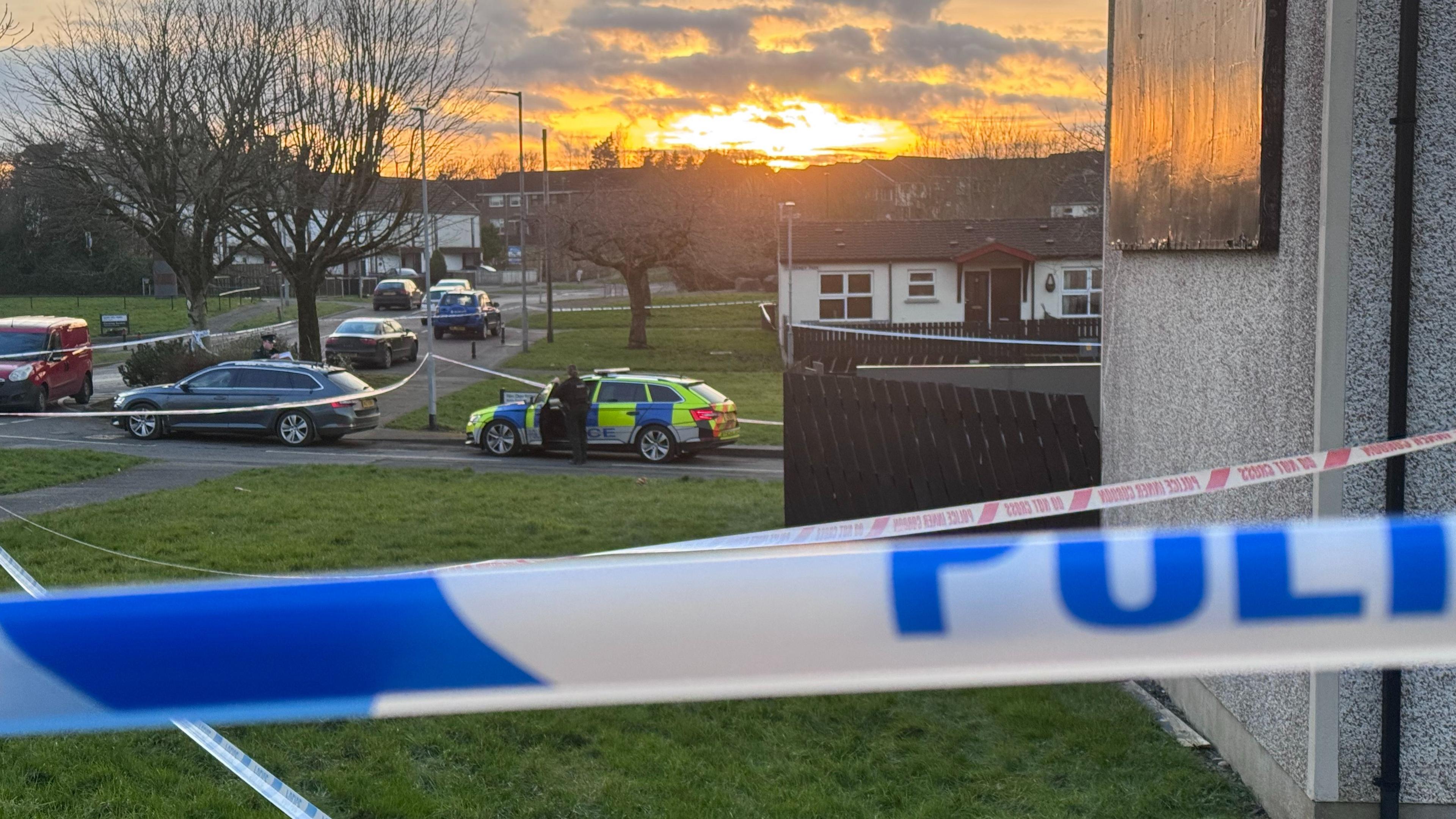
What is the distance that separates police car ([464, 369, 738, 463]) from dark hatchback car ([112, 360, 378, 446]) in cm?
253

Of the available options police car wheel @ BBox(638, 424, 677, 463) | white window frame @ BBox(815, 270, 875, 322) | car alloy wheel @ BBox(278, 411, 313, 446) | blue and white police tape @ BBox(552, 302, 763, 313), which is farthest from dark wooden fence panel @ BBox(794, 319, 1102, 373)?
blue and white police tape @ BBox(552, 302, 763, 313)

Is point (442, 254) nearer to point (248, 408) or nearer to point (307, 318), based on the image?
point (307, 318)

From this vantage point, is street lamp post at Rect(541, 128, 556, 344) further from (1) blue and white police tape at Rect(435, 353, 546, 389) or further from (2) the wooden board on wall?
(2) the wooden board on wall

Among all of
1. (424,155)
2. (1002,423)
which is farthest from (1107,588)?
(424,155)

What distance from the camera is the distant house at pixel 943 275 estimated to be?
45.5 meters

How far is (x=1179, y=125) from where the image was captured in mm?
6648

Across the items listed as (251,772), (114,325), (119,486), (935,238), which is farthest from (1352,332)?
(114,325)

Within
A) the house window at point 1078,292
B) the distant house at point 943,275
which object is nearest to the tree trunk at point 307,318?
the distant house at point 943,275

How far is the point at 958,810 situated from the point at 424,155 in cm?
2234

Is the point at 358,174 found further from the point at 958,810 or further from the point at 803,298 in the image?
the point at 958,810

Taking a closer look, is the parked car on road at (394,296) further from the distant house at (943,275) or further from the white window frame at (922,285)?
the white window frame at (922,285)

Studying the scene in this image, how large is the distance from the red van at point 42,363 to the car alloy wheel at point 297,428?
21.0 ft

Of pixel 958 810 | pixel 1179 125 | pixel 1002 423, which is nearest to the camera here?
pixel 958 810

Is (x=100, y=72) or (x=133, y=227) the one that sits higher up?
(x=100, y=72)
